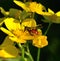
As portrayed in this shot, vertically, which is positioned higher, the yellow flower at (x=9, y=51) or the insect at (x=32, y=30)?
the yellow flower at (x=9, y=51)

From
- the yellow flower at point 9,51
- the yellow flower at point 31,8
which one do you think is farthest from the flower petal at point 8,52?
the yellow flower at point 31,8

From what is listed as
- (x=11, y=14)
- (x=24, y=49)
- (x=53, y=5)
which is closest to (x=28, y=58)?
(x=24, y=49)

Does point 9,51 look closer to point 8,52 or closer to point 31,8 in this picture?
point 8,52

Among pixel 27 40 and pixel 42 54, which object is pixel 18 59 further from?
pixel 42 54

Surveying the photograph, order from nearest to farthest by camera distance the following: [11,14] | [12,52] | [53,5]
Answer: [12,52], [11,14], [53,5]

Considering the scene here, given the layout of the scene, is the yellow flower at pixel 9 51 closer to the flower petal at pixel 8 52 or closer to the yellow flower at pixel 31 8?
the flower petal at pixel 8 52

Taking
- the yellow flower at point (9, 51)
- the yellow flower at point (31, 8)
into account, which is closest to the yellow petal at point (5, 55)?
the yellow flower at point (9, 51)

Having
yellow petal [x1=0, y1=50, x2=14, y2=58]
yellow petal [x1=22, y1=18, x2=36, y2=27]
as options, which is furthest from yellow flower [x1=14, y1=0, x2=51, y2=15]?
yellow petal [x1=0, y1=50, x2=14, y2=58]

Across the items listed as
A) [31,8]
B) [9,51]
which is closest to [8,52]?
[9,51]
